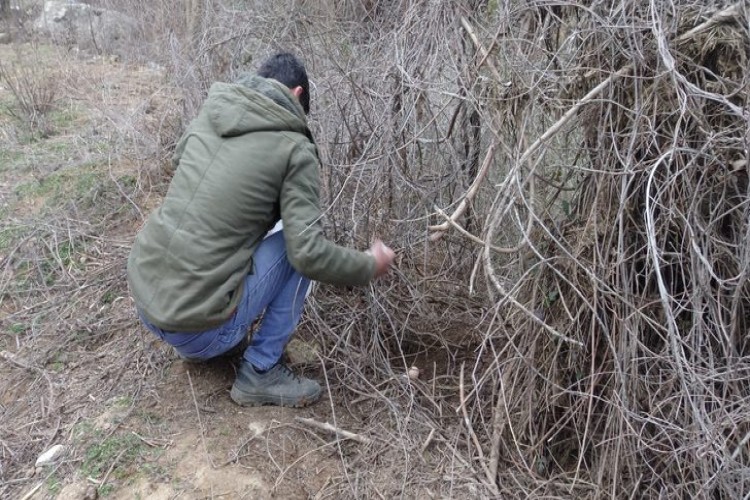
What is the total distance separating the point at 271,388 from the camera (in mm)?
2664

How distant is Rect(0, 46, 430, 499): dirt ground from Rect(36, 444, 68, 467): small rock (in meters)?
0.03

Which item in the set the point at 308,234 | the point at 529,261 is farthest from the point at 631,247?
the point at 308,234

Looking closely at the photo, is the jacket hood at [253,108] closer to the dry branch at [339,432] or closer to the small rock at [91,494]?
the dry branch at [339,432]

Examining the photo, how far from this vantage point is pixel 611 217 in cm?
221

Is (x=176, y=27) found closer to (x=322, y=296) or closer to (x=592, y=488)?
(x=322, y=296)

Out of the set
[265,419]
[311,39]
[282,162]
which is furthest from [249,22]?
[265,419]

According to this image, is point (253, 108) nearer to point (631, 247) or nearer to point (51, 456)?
point (631, 247)

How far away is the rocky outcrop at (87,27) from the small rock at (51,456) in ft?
16.2

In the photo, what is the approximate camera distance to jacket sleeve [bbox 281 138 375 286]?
234 cm

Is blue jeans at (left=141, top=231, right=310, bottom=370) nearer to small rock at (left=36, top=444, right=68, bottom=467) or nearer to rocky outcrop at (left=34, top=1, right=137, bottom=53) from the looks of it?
small rock at (left=36, top=444, right=68, bottom=467)

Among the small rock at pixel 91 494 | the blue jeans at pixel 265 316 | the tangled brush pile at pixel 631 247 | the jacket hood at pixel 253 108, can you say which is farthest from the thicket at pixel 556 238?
the small rock at pixel 91 494

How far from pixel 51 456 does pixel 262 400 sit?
0.76 m

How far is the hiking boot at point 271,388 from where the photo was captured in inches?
104

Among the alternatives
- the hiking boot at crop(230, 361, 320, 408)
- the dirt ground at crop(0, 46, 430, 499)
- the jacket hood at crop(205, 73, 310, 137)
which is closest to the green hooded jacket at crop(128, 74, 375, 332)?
the jacket hood at crop(205, 73, 310, 137)
